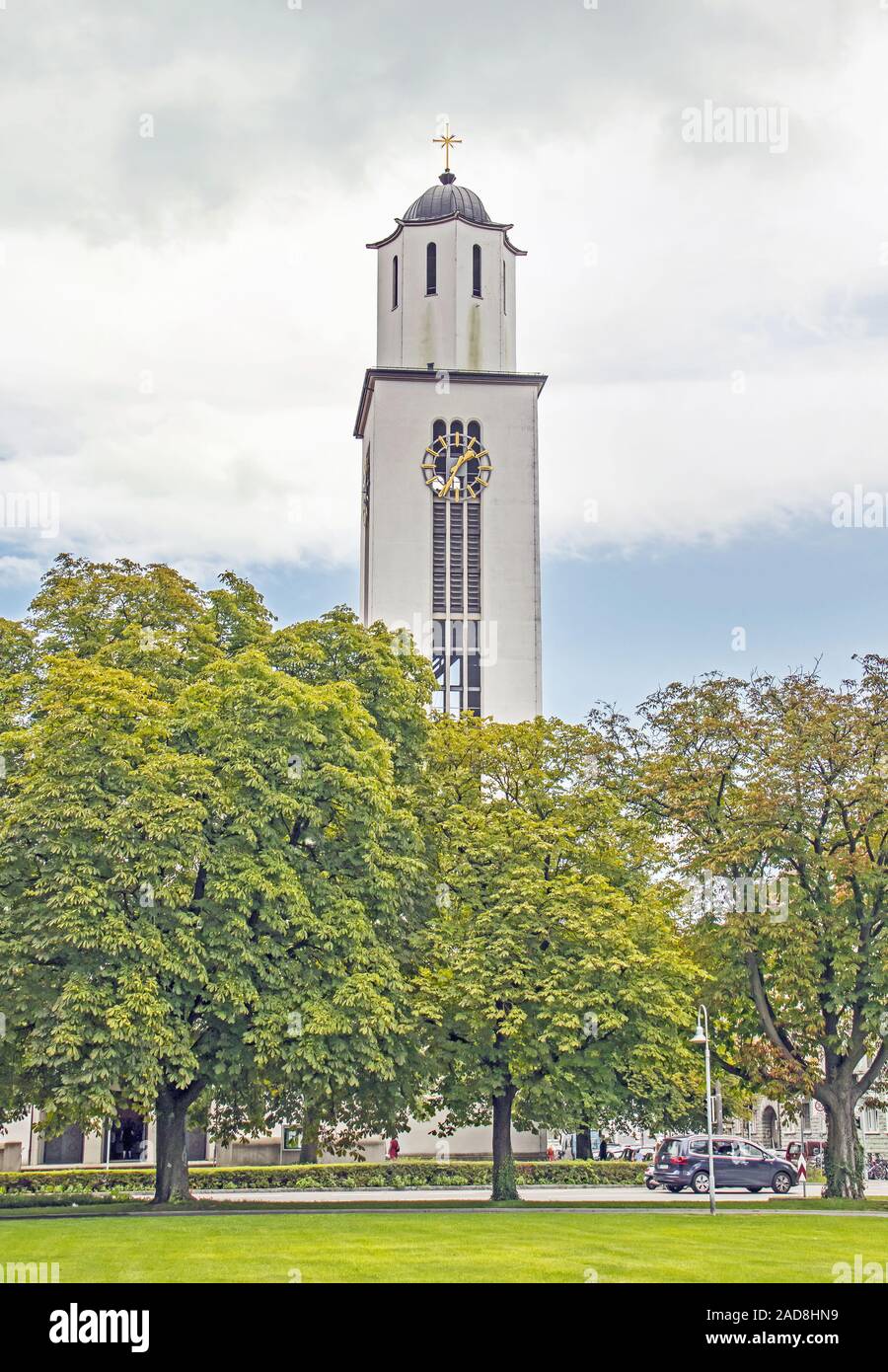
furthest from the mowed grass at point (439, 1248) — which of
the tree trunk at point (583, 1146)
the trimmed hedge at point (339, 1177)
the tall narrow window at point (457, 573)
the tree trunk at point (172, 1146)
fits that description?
the tall narrow window at point (457, 573)

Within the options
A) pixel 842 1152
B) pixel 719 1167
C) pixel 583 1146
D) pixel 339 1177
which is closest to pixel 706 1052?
pixel 842 1152

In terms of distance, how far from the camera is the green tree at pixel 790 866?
38.4 m

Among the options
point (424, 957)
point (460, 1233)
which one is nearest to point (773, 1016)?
point (424, 957)

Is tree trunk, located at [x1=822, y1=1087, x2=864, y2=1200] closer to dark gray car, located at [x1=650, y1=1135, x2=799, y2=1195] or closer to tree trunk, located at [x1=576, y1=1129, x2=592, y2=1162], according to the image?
Result: dark gray car, located at [x1=650, y1=1135, x2=799, y2=1195]

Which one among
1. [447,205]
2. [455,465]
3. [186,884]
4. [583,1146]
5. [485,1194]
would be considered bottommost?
[583,1146]

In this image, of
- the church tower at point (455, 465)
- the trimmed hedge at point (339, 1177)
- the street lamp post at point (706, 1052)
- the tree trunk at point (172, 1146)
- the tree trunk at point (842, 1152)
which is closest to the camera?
the street lamp post at point (706, 1052)

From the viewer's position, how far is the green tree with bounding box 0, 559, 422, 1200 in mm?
30734

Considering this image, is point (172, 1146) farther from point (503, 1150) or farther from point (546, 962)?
point (546, 962)

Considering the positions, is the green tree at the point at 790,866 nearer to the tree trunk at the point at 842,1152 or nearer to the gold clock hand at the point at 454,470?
the tree trunk at the point at 842,1152

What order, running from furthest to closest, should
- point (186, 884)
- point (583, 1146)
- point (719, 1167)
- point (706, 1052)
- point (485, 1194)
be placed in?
1. point (583, 1146)
2. point (719, 1167)
3. point (485, 1194)
4. point (706, 1052)
5. point (186, 884)

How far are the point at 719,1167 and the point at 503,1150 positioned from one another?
452 inches

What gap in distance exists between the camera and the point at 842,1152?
4016cm

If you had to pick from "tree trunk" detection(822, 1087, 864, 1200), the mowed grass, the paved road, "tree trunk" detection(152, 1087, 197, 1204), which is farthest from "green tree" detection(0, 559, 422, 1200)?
"tree trunk" detection(822, 1087, 864, 1200)

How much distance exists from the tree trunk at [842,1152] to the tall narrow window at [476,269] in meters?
45.4
